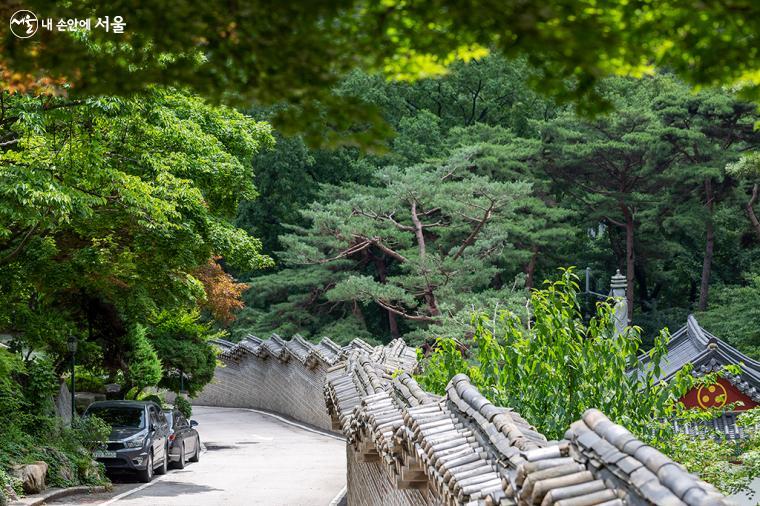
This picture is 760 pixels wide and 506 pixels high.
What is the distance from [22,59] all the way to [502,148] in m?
38.3

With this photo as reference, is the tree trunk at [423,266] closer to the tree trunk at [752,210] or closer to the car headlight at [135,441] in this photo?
the tree trunk at [752,210]

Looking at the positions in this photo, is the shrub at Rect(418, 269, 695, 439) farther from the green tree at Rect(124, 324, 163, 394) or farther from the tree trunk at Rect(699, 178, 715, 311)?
the tree trunk at Rect(699, 178, 715, 311)

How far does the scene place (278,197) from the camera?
157ft

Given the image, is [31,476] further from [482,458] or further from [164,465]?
[482,458]

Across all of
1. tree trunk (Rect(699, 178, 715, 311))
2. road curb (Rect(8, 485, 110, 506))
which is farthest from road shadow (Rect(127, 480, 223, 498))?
tree trunk (Rect(699, 178, 715, 311))

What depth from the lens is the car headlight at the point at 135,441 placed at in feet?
69.1

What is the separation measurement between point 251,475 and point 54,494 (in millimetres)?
5979

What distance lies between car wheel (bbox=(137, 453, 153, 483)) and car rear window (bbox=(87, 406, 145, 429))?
76 centimetres

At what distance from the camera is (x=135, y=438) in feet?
69.4

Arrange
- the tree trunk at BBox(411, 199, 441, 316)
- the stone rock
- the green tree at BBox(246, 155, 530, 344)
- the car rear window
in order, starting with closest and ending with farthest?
the stone rock
the car rear window
the green tree at BBox(246, 155, 530, 344)
the tree trunk at BBox(411, 199, 441, 316)

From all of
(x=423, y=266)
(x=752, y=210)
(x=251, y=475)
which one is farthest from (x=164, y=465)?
(x=752, y=210)

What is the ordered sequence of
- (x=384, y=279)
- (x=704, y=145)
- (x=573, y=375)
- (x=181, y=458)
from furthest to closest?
(x=384, y=279) → (x=704, y=145) → (x=181, y=458) → (x=573, y=375)

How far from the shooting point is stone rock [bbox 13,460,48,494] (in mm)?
17430

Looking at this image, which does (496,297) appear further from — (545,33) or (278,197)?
(545,33)
